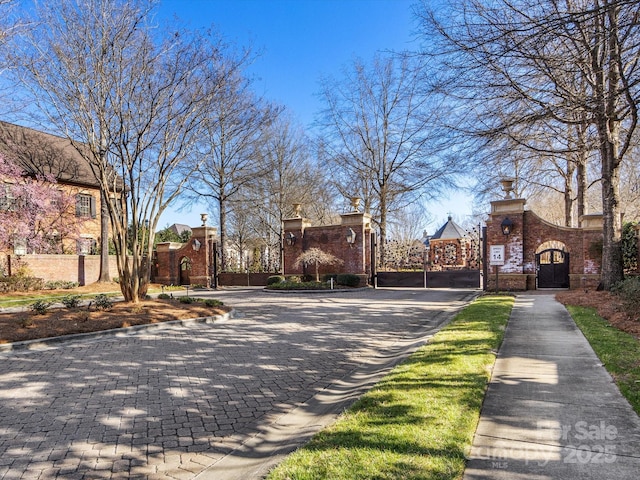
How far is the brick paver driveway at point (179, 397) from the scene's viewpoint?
312 centimetres

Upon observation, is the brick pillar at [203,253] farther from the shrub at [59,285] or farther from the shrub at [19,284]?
the shrub at [19,284]

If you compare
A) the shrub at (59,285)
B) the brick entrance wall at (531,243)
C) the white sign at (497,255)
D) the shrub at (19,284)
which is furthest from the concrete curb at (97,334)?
the shrub at (59,285)

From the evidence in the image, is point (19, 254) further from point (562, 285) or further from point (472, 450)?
point (562, 285)

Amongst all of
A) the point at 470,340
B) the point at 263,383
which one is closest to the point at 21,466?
the point at 263,383

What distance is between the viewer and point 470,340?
629 cm

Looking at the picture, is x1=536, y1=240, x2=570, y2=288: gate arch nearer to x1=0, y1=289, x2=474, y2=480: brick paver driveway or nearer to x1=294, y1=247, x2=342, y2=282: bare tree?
x1=294, y1=247, x2=342, y2=282: bare tree

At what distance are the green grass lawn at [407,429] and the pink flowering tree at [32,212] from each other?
72.8 feet

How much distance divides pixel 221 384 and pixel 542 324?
6319mm

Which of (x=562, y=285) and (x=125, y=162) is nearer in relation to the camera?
(x=125, y=162)

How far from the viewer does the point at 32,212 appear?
22.1 metres

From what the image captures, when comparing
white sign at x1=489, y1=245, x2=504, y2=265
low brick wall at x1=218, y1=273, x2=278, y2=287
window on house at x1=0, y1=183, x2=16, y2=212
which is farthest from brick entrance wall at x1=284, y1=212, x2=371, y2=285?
window on house at x1=0, y1=183, x2=16, y2=212

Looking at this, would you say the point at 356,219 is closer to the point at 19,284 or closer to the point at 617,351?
the point at 617,351

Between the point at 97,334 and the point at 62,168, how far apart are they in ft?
76.6

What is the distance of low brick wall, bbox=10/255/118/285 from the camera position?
22062 mm
